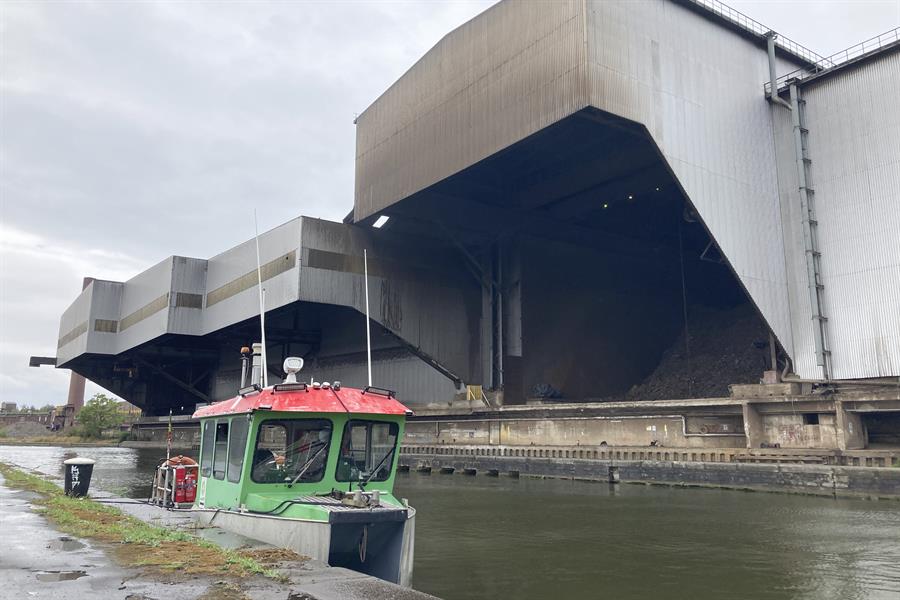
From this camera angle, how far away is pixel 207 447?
38.3 ft

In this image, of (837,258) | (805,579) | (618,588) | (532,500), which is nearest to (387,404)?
(618,588)

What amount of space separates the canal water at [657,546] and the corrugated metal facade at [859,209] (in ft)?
30.1

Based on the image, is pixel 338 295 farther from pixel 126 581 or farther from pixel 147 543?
pixel 126 581

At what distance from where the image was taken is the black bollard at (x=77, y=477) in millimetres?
15648

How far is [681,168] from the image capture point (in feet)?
95.5

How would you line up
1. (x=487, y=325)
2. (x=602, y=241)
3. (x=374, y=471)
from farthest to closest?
1. (x=602, y=241)
2. (x=487, y=325)
3. (x=374, y=471)

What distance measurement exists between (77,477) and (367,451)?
9278mm

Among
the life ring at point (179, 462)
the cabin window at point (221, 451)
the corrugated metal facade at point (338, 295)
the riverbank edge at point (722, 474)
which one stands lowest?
the riverbank edge at point (722, 474)

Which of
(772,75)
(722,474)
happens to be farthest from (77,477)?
(772,75)

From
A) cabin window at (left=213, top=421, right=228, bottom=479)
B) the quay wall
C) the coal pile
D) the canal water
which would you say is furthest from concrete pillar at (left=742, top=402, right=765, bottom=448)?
cabin window at (left=213, top=421, right=228, bottom=479)

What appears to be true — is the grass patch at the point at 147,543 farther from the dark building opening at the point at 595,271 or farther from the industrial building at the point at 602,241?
the dark building opening at the point at 595,271

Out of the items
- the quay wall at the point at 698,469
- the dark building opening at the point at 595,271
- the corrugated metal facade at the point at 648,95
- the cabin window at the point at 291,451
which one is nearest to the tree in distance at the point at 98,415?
the dark building opening at the point at 595,271

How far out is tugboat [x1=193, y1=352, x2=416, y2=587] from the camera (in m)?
8.92

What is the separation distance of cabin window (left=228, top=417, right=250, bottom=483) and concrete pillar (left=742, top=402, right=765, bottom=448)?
2147 cm
